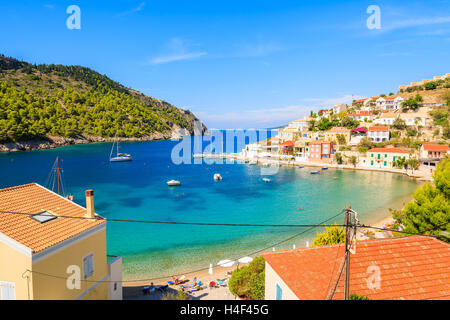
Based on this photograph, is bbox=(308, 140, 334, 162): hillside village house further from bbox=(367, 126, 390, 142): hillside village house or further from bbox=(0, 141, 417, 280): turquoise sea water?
bbox=(367, 126, 390, 142): hillside village house

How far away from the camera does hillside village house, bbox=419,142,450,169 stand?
5251 centimetres

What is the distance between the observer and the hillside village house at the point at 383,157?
58019 millimetres

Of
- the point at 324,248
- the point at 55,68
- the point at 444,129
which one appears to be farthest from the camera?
the point at 55,68

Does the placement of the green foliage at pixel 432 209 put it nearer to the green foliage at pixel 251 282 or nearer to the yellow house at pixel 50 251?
the green foliage at pixel 251 282

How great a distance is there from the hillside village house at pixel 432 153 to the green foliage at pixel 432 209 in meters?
45.8

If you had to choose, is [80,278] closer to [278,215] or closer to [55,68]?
[278,215]

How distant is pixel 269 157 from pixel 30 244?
240 feet

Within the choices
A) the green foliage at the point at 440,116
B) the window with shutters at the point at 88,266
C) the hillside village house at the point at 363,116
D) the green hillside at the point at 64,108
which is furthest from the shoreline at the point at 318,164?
the green hillside at the point at 64,108

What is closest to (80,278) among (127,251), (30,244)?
(30,244)

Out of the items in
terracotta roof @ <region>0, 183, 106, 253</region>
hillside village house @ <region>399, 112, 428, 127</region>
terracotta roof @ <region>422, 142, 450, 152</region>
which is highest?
hillside village house @ <region>399, 112, 428, 127</region>

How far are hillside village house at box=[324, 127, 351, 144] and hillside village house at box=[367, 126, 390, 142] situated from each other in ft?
17.5

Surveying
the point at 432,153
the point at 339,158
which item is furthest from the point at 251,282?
the point at 339,158

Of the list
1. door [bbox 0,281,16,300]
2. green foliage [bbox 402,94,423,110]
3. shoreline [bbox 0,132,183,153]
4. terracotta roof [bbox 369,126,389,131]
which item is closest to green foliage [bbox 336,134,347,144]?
terracotta roof [bbox 369,126,389,131]

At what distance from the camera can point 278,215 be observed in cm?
3066
